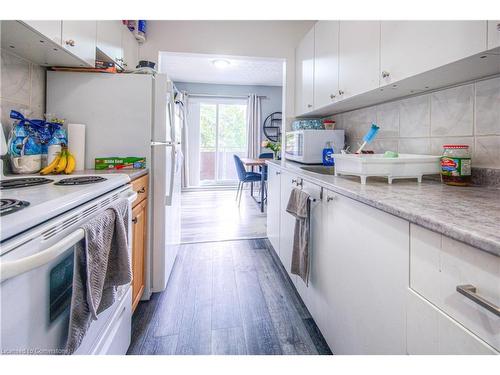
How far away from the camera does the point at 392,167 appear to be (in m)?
1.27

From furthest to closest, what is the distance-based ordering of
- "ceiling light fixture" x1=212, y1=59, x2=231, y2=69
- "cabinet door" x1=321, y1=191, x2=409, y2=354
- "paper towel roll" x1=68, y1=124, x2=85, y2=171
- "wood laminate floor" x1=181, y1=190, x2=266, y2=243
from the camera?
1. "ceiling light fixture" x1=212, y1=59, x2=231, y2=69
2. "wood laminate floor" x1=181, y1=190, x2=266, y2=243
3. "paper towel roll" x1=68, y1=124, x2=85, y2=171
4. "cabinet door" x1=321, y1=191, x2=409, y2=354

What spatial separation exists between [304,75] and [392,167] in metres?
1.66

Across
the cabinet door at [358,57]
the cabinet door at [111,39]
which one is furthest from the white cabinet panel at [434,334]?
the cabinet door at [111,39]

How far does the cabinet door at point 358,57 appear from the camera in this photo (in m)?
1.49

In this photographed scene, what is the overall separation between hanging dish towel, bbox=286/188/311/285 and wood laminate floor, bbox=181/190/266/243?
154cm

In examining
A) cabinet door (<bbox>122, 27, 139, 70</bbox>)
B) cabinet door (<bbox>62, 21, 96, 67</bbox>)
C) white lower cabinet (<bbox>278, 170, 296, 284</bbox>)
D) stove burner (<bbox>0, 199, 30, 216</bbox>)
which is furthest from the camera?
cabinet door (<bbox>122, 27, 139, 70</bbox>)

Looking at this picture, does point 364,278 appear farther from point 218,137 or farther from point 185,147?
point 218,137

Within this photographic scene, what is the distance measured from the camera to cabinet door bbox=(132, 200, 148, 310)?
1.55 m

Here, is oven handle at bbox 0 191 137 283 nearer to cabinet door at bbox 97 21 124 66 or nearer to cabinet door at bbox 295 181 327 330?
cabinet door at bbox 295 181 327 330

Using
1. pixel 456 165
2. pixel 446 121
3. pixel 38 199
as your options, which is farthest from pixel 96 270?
pixel 446 121

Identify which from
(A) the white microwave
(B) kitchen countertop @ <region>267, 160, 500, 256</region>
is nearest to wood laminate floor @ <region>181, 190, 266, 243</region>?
(A) the white microwave

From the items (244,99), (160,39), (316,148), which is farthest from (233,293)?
(244,99)

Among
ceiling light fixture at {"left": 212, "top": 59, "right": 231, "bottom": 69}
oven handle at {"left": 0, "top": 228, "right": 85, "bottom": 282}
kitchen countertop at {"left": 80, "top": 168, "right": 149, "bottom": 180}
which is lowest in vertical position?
oven handle at {"left": 0, "top": 228, "right": 85, "bottom": 282}
